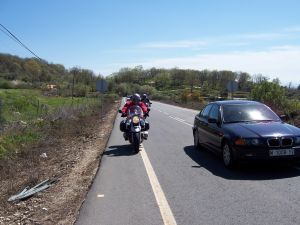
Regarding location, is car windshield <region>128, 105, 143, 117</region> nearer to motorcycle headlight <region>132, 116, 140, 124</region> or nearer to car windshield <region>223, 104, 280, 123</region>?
motorcycle headlight <region>132, 116, 140, 124</region>

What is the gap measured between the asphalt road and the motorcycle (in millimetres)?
1096

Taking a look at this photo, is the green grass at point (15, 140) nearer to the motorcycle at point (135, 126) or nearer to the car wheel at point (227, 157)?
the motorcycle at point (135, 126)

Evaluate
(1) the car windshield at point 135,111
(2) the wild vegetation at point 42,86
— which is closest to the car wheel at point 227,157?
(1) the car windshield at point 135,111

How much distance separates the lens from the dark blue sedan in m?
8.70

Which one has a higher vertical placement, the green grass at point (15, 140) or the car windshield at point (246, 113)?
the car windshield at point (246, 113)

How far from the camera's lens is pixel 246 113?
10.5 meters

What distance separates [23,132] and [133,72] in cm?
15800

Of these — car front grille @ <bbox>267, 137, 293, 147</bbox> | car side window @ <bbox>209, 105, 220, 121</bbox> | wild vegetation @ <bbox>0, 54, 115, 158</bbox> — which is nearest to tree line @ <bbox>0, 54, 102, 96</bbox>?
wild vegetation @ <bbox>0, 54, 115, 158</bbox>

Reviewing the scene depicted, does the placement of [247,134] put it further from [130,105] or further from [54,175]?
[130,105]

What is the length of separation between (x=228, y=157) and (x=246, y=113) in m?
1.55

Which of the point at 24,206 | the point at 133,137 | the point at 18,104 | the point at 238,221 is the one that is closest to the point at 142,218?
the point at 238,221

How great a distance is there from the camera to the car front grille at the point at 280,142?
8.70 meters

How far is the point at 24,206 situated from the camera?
7.46 meters

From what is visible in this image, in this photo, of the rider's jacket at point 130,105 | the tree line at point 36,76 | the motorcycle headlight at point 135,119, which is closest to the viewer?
the motorcycle headlight at point 135,119
